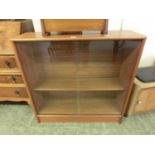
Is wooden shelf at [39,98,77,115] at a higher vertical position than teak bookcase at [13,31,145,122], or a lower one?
lower

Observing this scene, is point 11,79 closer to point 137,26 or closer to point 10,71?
point 10,71

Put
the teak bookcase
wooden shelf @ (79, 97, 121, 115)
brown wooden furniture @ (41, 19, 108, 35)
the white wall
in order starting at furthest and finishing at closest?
wooden shelf @ (79, 97, 121, 115)
the white wall
the teak bookcase
brown wooden furniture @ (41, 19, 108, 35)

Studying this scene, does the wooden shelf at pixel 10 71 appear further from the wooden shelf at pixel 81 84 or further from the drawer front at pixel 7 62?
the wooden shelf at pixel 81 84

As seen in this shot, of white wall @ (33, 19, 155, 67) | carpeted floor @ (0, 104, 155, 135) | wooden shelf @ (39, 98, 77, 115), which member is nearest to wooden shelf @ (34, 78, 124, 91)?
wooden shelf @ (39, 98, 77, 115)

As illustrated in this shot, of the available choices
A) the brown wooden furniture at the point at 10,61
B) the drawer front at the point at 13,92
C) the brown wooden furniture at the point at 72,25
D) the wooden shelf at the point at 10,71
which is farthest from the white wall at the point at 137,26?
the drawer front at the point at 13,92

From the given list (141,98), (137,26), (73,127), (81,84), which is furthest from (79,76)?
(137,26)

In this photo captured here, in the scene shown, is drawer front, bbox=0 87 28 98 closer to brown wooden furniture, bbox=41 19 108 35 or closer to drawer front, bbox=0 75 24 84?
drawer front, bbox=0 75 24 84

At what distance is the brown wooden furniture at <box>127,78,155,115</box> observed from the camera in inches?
54.9

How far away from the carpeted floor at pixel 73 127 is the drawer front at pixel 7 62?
0.61 m

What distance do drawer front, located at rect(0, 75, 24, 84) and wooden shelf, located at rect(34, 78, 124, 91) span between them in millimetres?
235

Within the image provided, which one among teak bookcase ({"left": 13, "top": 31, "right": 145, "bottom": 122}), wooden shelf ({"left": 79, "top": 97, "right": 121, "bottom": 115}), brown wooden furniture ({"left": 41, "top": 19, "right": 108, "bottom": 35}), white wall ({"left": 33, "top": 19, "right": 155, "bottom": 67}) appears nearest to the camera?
brown wooden furniture ({"left": 41, "top": 19, "right": 108, "bottom": 35})

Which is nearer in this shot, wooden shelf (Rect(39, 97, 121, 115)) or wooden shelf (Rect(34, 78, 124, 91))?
wooden shelf (Rect(34, 78, 124, 91))

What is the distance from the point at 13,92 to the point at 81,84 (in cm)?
77

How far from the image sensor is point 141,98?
1444 millimetres
